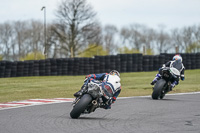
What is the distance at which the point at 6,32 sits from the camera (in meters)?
104

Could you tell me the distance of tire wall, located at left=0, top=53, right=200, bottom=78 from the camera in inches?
Answer: 1005

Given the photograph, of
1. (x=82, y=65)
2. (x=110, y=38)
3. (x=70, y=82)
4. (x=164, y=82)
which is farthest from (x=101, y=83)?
(x=110, y=38)

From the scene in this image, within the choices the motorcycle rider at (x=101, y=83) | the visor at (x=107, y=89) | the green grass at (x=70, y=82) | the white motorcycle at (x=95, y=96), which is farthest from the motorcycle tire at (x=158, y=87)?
the green grass at (x=70, y=82)

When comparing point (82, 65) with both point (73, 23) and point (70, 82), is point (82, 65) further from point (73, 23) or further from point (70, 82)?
point (73, 23)

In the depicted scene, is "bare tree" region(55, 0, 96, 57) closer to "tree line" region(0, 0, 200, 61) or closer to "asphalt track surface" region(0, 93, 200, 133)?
"tree line" region(0, 0, 200, 61)

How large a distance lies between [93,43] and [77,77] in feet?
134

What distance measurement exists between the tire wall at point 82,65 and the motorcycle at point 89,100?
55.1ft

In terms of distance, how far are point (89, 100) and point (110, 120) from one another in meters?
0.64

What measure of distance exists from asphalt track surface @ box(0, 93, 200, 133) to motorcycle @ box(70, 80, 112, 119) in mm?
191

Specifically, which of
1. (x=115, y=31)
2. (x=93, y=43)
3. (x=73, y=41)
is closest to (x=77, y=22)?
(x=73, y=41)

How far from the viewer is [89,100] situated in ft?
28.3

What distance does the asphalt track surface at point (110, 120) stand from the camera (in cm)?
746

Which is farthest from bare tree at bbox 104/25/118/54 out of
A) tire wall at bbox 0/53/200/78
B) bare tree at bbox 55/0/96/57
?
tire wall at bbox 0/53/200/78

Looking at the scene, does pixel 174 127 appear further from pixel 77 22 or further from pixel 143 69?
pixel 77 22
